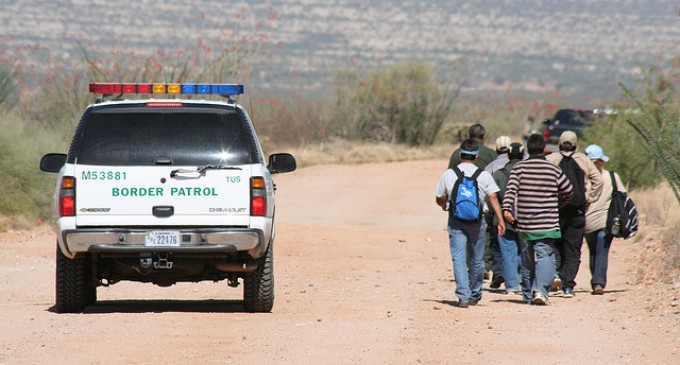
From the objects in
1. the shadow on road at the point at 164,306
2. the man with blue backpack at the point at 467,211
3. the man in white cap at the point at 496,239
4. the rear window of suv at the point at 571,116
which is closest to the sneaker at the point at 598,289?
the man in white cap at the point at 496,239

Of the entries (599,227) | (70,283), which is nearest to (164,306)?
(70,283)

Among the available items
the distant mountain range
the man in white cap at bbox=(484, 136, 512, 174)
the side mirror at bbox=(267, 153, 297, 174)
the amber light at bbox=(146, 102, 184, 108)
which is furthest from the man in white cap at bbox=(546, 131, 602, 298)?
the distant mountain range

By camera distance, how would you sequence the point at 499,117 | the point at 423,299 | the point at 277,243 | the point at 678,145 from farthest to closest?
the point at 499,117
the point at 277,243
the point at 678,145
the point at 423,299

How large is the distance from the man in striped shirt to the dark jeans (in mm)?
954

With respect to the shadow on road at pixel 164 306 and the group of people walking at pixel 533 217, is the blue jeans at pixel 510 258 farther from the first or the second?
the shadow on road at pixel 164 306

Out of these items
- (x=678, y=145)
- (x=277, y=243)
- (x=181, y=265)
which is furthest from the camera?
(x=277, y=243)

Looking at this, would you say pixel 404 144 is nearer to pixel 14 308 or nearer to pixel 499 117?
pixel 499 117

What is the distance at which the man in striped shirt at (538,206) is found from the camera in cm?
1320

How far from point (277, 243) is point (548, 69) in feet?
287

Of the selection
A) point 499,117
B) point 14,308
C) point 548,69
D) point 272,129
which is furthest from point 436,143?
point 548,69

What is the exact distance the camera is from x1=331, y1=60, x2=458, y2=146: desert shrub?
140 feet

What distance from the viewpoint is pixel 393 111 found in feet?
142

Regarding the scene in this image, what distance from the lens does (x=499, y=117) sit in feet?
173

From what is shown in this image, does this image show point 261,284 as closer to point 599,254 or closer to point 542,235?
point 542,235
